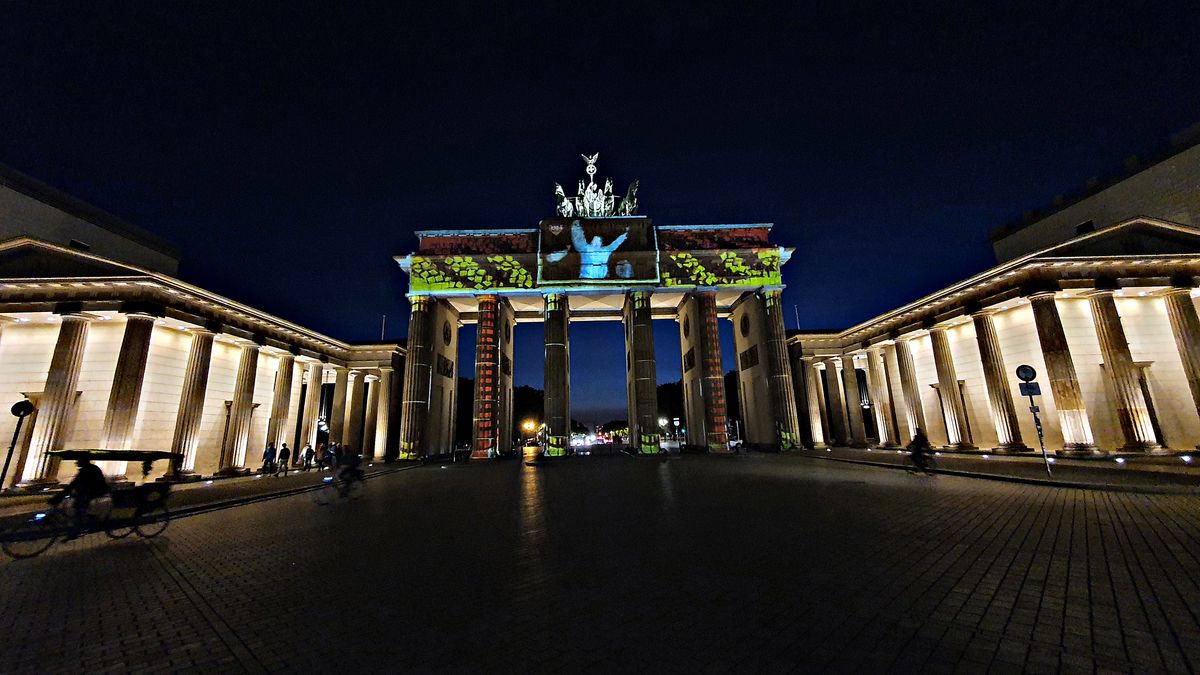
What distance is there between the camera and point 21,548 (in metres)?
8.22

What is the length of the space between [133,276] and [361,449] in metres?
23.4

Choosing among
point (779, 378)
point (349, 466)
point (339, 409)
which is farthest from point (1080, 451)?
point (339, 409)

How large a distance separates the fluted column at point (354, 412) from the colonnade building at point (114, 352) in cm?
807

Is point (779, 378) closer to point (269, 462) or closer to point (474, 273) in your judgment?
point (474, 273)

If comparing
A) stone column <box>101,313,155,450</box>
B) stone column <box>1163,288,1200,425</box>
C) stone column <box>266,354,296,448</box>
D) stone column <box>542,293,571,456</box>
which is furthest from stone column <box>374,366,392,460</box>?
stone column <box>1163,288,1200,425</box>

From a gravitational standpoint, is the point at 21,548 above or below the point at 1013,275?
below

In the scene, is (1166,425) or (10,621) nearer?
(10,621)

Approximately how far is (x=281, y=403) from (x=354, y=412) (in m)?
10.2

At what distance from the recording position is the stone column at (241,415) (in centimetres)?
2464

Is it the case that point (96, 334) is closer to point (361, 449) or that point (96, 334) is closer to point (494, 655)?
point (361, 449)

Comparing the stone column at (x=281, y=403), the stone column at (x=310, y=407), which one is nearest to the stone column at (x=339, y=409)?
the stone column at (x=310, y=407)

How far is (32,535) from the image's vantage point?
810 centimetres

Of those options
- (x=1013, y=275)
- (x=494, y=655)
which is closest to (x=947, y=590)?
(x=494, y=655)

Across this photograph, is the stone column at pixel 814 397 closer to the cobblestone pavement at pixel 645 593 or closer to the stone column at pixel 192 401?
the cobblestone pavement at pixel 645 593
